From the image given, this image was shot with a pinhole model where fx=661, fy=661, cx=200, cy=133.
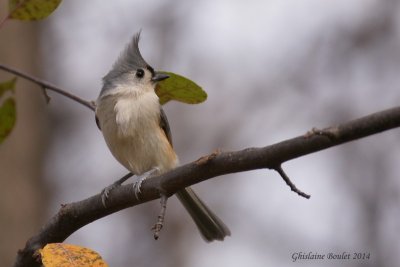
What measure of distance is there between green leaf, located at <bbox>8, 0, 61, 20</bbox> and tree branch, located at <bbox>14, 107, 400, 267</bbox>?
782mm

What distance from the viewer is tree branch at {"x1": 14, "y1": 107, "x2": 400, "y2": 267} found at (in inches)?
69.2

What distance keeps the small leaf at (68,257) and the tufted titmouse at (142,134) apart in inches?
74.1

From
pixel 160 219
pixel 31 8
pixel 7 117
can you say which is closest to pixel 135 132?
pixel 7 117

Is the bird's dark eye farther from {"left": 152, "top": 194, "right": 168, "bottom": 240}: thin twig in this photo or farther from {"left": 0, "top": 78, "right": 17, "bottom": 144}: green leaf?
{"left": 152, "top": 194, "right": 168, "bottom": 240}: thin twig

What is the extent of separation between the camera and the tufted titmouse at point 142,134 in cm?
405

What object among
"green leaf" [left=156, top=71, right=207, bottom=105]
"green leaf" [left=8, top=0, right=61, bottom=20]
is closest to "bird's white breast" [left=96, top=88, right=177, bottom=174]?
"green leaf" [left=156, top=71, right=207, bottom=105]

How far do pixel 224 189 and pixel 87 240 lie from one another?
1910 millimetres

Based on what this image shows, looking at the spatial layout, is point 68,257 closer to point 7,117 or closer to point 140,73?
point 7,117

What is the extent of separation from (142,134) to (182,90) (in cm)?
130

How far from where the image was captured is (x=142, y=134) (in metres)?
4.10

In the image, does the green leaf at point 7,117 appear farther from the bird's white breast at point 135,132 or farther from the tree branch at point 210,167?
the bird's white breast at point 135,132

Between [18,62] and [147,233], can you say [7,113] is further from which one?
[147,233]

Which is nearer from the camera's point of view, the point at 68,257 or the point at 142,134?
the point at 68,257

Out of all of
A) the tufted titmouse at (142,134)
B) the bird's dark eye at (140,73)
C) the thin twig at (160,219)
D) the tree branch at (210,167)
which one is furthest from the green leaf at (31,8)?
the bird's dark eye at (140,73)
